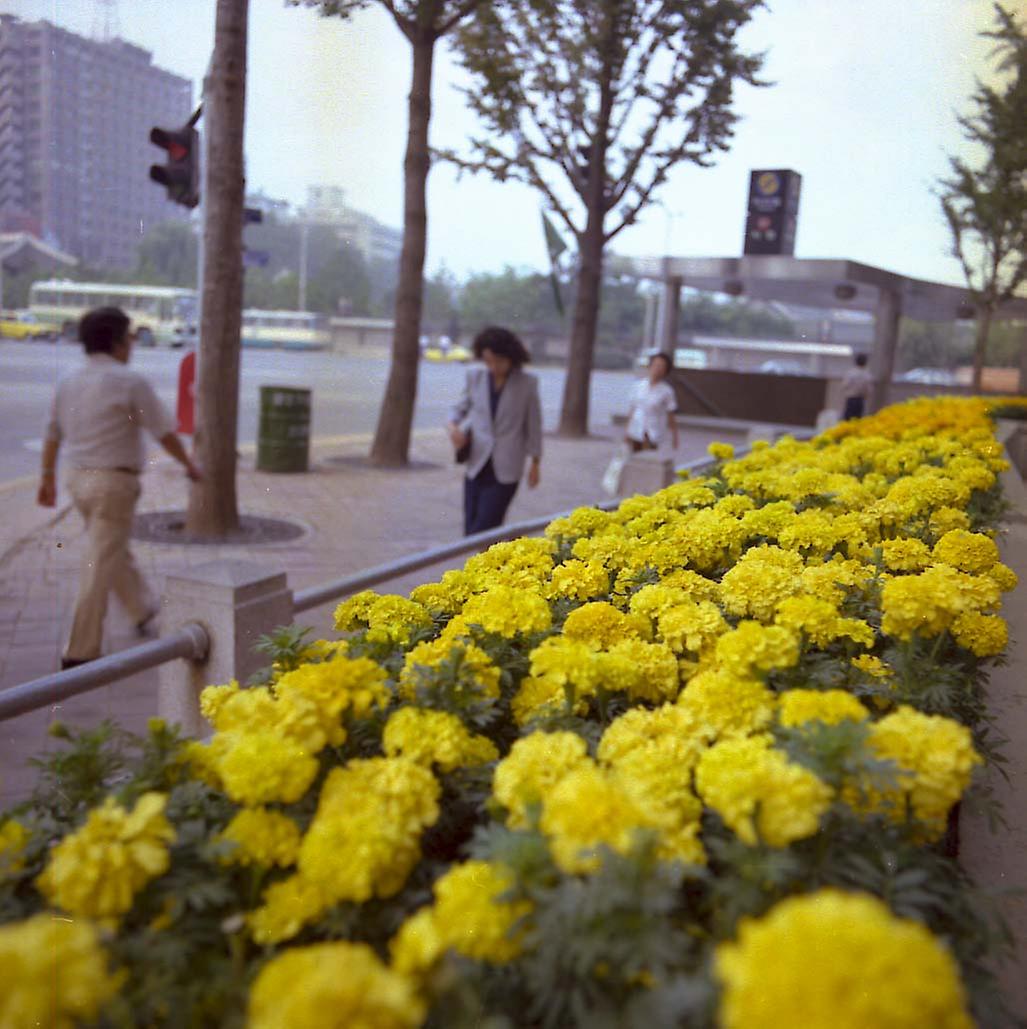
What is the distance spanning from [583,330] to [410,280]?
616 cm

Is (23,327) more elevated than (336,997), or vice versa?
(336,997)

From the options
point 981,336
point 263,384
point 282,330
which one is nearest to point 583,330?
point 981,336

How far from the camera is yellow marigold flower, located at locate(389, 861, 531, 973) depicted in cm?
105

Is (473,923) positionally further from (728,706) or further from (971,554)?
(971,554)

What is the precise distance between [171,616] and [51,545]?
4.97 meters

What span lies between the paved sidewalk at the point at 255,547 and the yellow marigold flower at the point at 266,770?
226cm

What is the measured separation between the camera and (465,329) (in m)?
67.0

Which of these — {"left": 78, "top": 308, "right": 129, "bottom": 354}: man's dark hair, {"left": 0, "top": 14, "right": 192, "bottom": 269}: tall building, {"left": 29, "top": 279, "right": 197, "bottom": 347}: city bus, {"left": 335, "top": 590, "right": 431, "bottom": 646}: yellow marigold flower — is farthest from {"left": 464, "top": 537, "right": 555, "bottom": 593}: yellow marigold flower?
{"left": 29, "top": 279, "right": 197, "bottom": 347}: city bus

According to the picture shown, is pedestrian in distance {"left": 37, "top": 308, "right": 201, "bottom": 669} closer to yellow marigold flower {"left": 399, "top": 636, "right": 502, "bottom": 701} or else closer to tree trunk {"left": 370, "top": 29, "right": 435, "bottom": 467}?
yellow marigold flower {"left": 399, "top": 636, "right": 502, "bottom": 701}

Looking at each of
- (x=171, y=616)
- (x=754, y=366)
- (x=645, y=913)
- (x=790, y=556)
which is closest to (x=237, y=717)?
(x=645, y=913)

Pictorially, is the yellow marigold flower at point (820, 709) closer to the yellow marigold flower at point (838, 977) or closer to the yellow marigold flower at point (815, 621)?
the yellow marigold flower at point (815, 621)

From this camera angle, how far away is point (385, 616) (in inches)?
80.6

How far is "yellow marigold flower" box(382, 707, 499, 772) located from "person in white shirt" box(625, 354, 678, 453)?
8.46 metres

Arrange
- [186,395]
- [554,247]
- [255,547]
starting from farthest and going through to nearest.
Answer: [554,247]
[186,395]
[255,547]
